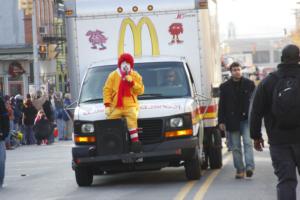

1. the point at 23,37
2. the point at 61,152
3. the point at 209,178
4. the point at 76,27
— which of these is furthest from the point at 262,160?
the point at 23,37

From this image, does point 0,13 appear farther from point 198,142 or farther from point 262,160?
point 198,142

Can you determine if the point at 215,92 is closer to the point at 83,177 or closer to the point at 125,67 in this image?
the point at 125,67

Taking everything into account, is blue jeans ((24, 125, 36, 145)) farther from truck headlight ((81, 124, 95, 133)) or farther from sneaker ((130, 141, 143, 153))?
sneaker ((130, 141, 143, 153))

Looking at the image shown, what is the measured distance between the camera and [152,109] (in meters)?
13.9

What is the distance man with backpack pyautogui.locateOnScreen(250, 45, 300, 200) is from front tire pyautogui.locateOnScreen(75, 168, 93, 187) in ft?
19.9

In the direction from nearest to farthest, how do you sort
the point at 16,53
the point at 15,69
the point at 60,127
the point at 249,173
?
the point at 249,173, the point at 60,127, the point at 16,53, the point at 15,69

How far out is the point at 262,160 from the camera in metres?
18.2

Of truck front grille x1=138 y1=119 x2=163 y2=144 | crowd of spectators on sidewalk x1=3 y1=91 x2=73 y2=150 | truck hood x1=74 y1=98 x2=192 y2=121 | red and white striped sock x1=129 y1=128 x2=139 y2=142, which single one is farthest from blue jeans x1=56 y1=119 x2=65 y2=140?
red and white striped sock x1=129 y1=128 x2=139 y2=142

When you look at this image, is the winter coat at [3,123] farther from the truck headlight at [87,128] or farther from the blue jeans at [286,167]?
the blue jeans at [286,167]

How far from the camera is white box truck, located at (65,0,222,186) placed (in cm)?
1386

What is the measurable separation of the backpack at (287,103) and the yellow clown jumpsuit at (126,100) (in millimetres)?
5237

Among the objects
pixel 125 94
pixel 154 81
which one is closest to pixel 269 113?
pixel 125 94

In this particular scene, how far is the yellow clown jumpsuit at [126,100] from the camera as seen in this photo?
44.9 ft

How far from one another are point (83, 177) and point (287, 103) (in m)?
6.51
